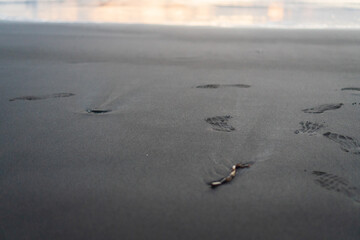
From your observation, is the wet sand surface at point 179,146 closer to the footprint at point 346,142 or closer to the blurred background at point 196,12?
the footprint at point 346,142

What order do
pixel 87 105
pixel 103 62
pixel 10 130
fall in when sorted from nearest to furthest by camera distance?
pixel 10 130 → pixel 87 105 → pixel 103 62

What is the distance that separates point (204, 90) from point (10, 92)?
1729mm

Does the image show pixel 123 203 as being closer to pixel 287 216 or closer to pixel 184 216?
pixel 184 216

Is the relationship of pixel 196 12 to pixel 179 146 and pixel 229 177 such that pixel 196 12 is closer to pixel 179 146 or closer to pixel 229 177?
pixel 179 146

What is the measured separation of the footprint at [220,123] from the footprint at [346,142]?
0.63 meters

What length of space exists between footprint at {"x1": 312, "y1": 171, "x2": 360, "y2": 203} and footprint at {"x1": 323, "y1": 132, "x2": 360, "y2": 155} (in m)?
0.35

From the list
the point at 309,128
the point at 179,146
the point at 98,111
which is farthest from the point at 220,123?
the point at 98,111

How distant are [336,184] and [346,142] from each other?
0.54 m

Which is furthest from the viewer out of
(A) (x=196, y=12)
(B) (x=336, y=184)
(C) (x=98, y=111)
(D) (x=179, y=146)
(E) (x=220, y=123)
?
(A) (x=196, y=12)

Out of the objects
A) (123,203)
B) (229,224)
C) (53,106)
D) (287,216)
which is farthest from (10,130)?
(287,216)

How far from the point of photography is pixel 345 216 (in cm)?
A: 176

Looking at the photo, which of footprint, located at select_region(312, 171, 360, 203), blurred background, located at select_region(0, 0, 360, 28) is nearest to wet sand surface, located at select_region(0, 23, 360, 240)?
footprint, located at select_region(312, 171, 360, 203)

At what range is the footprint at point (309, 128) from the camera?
8.51 feet

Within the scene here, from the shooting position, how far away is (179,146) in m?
2.42
